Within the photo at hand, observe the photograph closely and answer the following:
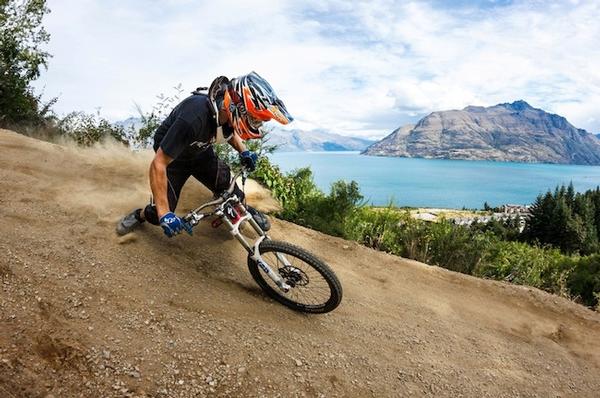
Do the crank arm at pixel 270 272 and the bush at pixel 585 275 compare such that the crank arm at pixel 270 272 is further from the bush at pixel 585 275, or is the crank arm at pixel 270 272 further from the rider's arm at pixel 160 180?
the bush at pixel 585 275

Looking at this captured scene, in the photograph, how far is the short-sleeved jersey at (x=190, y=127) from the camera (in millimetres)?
4523

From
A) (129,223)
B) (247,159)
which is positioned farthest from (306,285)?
(129,223)

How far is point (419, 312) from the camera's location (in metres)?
6.26

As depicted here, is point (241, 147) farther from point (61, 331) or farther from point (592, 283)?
point (592, 283)

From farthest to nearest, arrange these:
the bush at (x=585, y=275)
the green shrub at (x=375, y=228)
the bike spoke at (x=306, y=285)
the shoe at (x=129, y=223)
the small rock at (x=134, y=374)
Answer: the bush at (x=585, y=275) → the green shrub at (x=375, y=228) → the shoe at (x=129, y=223) → the bike spoke at (x=306, y=285) → the small rock at (x=134, y=374)

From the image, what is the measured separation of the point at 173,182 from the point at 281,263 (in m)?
1.91

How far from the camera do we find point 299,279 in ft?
→ 16.6

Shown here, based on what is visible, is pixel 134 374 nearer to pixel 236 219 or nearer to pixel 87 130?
pixel 236 219

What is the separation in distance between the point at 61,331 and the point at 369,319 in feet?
11.8

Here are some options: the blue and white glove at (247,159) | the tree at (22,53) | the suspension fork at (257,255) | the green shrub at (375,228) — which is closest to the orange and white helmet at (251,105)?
the blue and white glove at (247,159)

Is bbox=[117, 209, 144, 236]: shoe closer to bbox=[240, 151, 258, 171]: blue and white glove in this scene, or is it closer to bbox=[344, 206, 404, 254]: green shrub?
bbox=[240, 151, 258, 171]: blue and white glove

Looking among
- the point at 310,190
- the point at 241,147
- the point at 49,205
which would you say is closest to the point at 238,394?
the point at 241,147

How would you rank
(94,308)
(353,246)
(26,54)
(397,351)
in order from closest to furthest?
(94,308), (397,351), (353,246), (26,54)

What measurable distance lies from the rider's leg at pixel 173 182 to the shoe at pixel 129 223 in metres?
0.22
